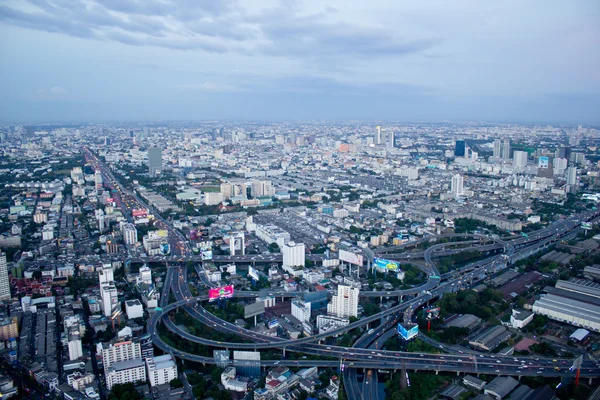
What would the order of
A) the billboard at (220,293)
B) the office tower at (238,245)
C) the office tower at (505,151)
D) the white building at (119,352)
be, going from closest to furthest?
the white building at (119,352)
the billboard at (220,293)
the office tower at (238,245)
the office tower at (505,151)

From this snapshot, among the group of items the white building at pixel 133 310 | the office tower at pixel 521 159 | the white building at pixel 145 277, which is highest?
the office tower at pixel 521 159

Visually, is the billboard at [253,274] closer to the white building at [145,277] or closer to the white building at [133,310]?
the white building at [145,277]

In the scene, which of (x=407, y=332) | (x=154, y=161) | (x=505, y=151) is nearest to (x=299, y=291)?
(x=407, y=332)

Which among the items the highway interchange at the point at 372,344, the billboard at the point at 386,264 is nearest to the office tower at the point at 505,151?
the highway interchange at the point at 372,344

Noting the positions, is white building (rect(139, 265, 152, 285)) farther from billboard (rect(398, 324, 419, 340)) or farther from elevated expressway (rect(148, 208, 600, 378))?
billboard (rect(398, 324, 419, 340))

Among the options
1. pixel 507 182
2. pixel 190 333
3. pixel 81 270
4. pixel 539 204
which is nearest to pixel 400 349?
pixel 190 333

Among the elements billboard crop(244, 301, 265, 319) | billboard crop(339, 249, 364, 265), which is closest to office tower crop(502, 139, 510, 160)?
billboard crop(339, 249, 364, 265)

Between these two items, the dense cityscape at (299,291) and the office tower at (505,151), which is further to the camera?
the office tower at (505,151)
